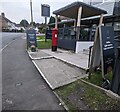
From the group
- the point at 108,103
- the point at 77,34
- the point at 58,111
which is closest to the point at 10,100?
the point at 58,111

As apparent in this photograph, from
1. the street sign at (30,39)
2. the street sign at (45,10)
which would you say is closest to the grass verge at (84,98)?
the street sign at (30,39)

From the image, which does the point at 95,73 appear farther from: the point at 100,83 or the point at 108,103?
the point at 108,103

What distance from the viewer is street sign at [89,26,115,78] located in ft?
15.7

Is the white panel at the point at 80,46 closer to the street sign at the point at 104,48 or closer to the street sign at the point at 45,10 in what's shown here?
the street sign at the point at 104,48

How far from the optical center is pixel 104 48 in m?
Result: 4.82

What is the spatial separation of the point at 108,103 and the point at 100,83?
1247 millimetres

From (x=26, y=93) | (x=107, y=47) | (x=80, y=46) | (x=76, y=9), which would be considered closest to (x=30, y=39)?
(x=80, y=46)

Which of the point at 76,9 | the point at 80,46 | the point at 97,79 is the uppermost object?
the point at 76,9

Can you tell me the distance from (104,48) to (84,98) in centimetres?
170

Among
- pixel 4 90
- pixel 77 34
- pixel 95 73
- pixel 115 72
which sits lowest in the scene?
pixel 4 90

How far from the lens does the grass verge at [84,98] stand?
3678 mm

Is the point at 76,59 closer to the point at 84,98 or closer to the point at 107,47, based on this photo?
the point at 107,47

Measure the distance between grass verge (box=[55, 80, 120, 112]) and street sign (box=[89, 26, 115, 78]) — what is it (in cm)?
80

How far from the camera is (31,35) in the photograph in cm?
1302
